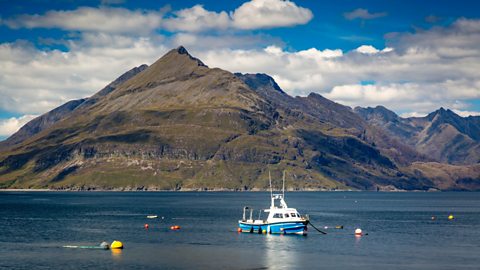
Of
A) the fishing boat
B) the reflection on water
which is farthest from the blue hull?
the reflection on water

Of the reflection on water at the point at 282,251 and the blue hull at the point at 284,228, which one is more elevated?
the blue hull at the point at 284,228

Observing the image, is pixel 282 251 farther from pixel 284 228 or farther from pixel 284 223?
pixel 284 228

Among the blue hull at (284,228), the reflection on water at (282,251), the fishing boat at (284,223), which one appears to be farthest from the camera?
the fishing boat at (284,223)

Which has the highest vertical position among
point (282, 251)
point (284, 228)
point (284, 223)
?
point (284, 223)

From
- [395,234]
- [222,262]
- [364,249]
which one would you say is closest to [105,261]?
[222,262]

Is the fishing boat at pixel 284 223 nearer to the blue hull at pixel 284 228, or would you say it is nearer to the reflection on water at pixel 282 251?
the blue hull at pixel 284 228

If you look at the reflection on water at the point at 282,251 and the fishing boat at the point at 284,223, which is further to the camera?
the fishing boat at the point at 284,223

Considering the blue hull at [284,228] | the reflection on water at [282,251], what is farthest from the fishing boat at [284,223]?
the reflection on water at [282,251]

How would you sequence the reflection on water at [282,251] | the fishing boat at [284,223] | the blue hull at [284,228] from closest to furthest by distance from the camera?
1. the reflection on water at [282,251]
2. the blue hull at [284,228]
3. the fishing boat at [284,223]

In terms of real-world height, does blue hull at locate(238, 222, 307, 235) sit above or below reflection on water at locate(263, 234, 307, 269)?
above

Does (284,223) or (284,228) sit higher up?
(284,223)

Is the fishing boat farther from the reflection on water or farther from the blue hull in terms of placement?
the reflection on water

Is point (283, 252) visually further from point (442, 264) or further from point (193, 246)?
point (442, 264)

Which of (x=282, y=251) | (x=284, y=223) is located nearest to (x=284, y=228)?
(x=284, y=223)
